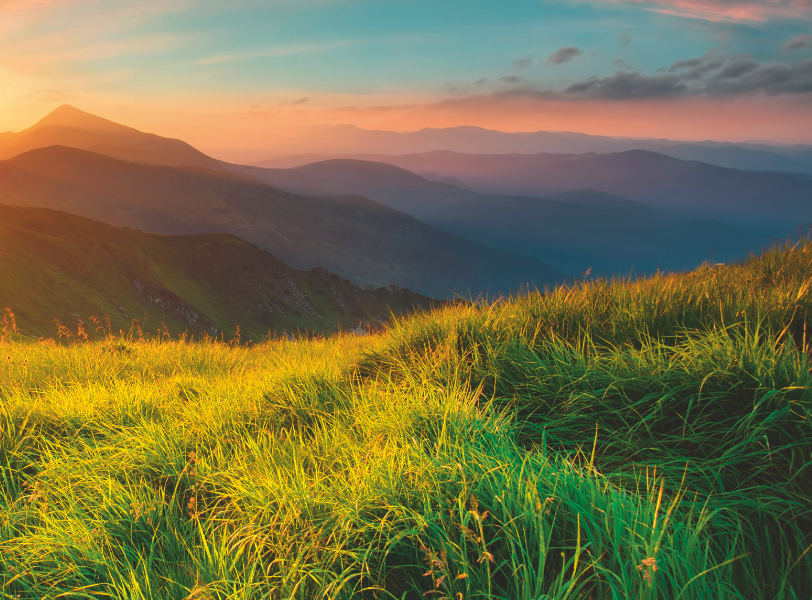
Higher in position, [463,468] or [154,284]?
[463,468]

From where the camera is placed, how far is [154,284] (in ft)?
368

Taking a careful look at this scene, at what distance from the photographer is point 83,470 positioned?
3.73 metres

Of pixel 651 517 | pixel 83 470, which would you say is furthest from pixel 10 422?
pixel 651 517

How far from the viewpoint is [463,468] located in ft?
8.98

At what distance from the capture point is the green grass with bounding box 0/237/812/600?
2295 millimetres

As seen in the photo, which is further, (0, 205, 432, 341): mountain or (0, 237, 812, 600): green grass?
(0, 205, 432, 341): mountain

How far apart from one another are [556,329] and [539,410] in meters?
1.51

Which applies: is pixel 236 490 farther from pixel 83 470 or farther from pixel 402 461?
pixel 83 470

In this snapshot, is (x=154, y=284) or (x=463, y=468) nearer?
(x=463, y=468)

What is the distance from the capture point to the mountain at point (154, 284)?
72.8m

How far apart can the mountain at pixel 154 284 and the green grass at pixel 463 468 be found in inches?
2019

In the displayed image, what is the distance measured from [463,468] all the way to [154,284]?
126 metres

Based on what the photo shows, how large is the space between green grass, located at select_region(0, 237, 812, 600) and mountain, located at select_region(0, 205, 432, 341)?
168 feet

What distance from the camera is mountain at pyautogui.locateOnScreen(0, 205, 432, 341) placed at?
72.8 meters
